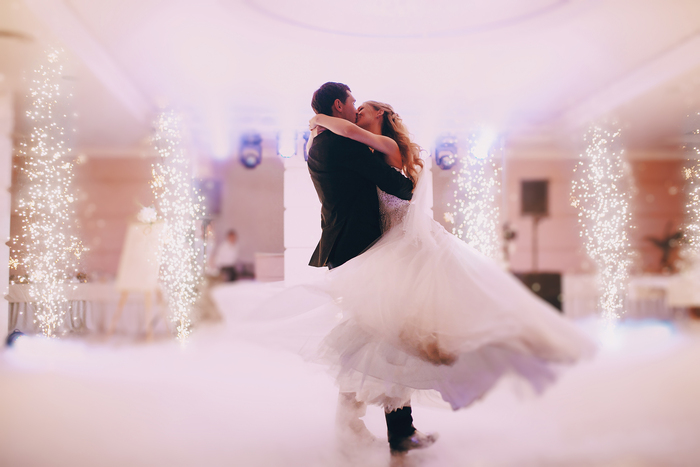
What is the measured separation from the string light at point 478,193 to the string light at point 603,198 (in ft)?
1.95

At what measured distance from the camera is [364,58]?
11.1 feet

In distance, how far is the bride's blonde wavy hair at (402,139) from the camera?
1.64m

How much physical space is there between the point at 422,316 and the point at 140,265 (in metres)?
2.47

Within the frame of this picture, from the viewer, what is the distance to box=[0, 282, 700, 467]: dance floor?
1.56m

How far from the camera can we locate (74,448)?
1.68 metres

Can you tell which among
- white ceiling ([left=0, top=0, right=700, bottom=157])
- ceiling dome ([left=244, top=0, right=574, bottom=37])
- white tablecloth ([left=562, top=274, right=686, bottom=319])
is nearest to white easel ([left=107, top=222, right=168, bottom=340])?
white ceiling ([left=0, top=0, right=700, bottom=157])

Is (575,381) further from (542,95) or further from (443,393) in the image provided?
(542,95)

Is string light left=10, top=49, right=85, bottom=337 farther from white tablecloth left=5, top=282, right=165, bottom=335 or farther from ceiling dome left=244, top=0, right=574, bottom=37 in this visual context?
ceiling dome left=244, top=0, right=574, bottom=37

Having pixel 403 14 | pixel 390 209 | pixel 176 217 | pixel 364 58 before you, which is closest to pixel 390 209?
pixel 390 209

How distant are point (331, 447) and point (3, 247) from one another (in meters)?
2.19

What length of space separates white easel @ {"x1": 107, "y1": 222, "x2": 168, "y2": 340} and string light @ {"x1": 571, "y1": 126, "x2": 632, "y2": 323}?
115 inches

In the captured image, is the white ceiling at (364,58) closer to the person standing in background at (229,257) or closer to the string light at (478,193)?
the string light at (478,193)

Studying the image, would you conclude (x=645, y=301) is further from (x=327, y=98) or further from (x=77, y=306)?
(x=77, y=306)

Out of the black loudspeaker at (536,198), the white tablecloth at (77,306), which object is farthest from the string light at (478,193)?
the black loudspeaker at (536,198)
